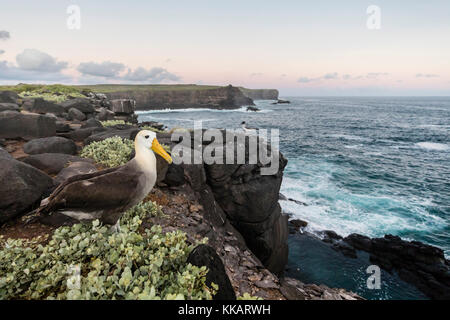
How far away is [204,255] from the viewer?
12.6 feet

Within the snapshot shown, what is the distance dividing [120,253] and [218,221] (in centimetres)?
571

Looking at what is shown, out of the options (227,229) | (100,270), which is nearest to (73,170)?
(100,270)

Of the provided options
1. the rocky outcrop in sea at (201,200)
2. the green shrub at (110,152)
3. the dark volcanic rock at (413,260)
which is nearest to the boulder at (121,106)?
the rocky outcrop in sea at (201,200)

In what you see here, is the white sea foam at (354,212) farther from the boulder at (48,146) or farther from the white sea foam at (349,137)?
the white sea foam at (349,137)

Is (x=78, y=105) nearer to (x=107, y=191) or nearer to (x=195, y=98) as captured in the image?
(x=107, y=191)

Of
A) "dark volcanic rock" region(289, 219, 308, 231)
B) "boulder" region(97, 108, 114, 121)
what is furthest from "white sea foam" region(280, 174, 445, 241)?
"boulder" region(97, 108, 114, 121)

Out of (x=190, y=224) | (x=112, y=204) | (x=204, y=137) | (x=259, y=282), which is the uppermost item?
(x=204, y=137)

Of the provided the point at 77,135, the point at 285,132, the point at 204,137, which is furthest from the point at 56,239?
the point at 285,132

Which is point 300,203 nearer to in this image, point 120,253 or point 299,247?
point 299,247

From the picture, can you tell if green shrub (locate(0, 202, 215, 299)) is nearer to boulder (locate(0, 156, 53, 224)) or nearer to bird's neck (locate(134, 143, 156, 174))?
boulder (locate(0, 156, 53, 224))

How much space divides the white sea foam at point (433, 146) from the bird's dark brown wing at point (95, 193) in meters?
56.2

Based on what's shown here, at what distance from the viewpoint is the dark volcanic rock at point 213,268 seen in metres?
3.56

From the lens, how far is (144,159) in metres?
4.46

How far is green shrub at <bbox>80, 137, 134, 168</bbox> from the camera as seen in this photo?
8672 millimetres
